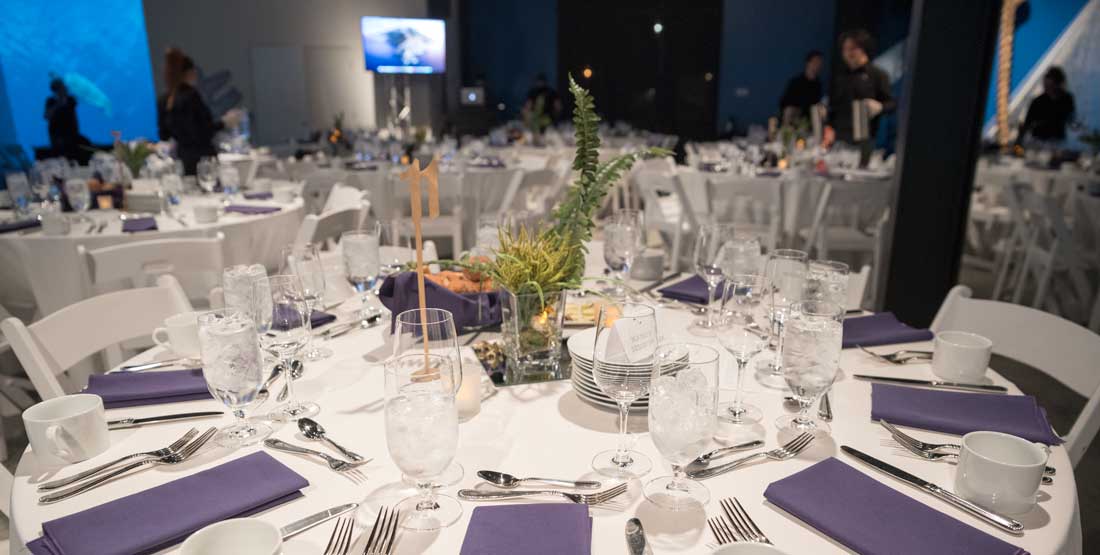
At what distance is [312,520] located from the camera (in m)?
0.96

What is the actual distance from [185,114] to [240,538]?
504 centimetres

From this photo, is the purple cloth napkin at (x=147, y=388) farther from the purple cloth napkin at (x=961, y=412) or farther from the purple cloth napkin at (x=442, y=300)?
the purple cloth napkin at (x=961, y=412)

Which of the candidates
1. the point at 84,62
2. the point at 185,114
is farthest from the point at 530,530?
the point at 84,62

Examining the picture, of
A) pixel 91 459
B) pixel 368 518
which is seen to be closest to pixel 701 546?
pixel 368 518

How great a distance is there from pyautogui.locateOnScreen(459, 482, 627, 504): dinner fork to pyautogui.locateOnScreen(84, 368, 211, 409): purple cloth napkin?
682 millimetres

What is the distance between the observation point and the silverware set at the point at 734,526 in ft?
3.01

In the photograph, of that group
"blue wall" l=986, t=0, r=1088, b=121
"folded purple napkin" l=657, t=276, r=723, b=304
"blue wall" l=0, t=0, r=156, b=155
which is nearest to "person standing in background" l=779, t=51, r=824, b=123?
"blue wall" l=986, t=0, r=1088, b=121

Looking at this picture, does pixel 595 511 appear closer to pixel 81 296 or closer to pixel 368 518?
pixel 368 518

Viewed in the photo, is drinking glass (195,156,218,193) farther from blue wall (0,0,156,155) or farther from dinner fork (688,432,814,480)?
blue wall (0,0,156,155)

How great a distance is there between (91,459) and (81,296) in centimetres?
208

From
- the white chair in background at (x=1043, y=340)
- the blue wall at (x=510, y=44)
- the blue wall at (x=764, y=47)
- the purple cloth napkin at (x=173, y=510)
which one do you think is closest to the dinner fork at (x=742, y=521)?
the purple cloth napkin at (x=173, y=510)

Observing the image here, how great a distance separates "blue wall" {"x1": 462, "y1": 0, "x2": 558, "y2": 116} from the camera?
10617mm

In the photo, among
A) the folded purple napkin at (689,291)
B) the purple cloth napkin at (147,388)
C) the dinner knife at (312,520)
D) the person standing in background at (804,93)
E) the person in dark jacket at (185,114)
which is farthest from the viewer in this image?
the person standing in background at (804,93)

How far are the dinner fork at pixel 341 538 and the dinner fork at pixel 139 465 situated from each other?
1.18ft
